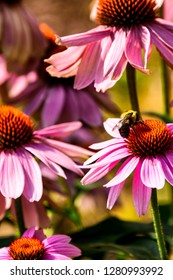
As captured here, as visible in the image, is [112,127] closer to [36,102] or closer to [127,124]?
[127,124]

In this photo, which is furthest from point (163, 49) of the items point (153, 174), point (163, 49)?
point (153, 174)

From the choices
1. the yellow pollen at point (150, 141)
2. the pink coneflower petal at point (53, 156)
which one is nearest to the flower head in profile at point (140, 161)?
the yellow pollen at point (150, 141)

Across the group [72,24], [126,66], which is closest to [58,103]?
[126,66]

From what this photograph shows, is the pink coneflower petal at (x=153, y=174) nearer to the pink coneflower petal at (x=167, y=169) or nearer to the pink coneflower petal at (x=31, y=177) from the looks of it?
the pink coneflower petal at (x=167, y=169)
